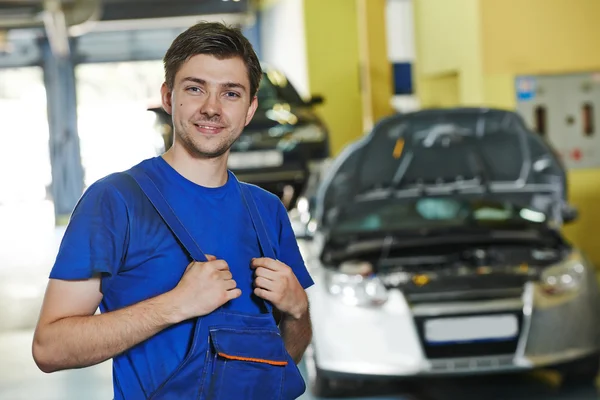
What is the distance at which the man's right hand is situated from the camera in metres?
1.99

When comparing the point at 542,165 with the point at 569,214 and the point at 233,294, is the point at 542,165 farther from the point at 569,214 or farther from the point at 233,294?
the point at 233,294

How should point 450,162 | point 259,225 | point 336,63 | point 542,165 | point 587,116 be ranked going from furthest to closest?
1. point 336,63
2. point 587,116
3. point 450,162
4. point 542,165
5. point 259,225

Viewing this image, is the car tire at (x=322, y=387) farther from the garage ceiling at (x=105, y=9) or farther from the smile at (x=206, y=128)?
the garage ceiling at (x=105, y=9)

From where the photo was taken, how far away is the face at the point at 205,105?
2.12m

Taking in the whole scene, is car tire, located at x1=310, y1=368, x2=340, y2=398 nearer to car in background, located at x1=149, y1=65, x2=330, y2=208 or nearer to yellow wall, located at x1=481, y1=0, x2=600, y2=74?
car in background, located at x1=149, y1=65, x2=330, y2=208

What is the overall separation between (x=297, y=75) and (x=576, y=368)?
43.2ft

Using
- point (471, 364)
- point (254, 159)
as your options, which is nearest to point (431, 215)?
point (471, 364)

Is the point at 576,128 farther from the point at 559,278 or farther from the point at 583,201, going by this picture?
the point at 559,278

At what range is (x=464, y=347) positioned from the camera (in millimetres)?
5641

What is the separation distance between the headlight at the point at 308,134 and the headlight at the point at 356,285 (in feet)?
18.1

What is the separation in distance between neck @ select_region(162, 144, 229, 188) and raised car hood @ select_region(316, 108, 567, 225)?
4.46 m

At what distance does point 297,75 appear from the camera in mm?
18688

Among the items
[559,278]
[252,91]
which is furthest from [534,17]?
[252,91]

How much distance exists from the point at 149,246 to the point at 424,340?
12.2 feet
